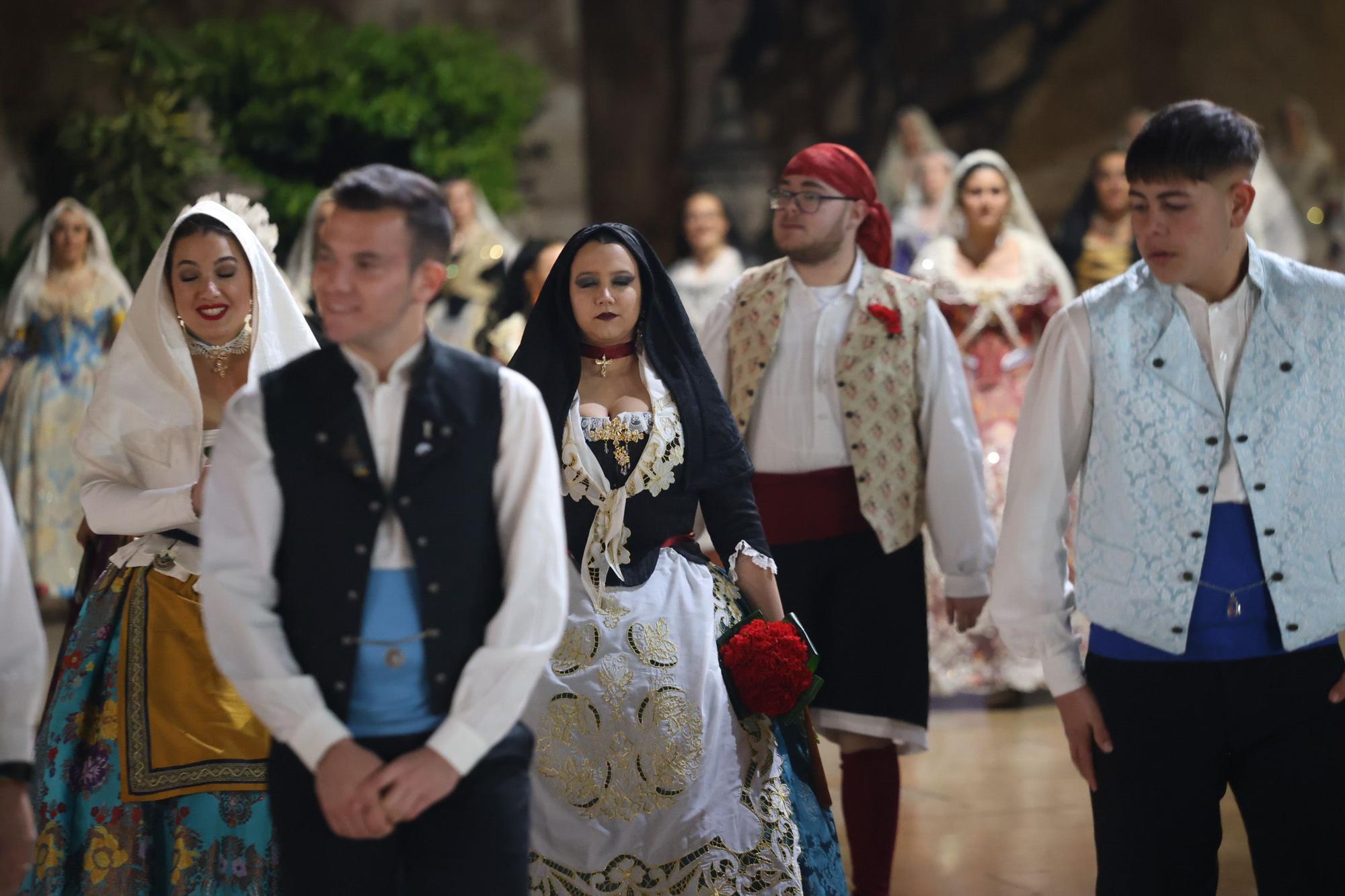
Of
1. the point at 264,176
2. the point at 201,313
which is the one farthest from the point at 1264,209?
the point at 201,313

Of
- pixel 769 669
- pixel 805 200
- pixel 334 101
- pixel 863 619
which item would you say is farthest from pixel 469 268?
pixel 769 669

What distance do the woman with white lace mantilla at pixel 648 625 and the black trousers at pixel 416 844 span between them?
101 centimetres

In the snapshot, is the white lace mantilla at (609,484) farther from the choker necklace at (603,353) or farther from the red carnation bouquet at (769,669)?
the red carnation bouquet at (769,669)

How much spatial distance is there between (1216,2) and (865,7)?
2850 millimetres

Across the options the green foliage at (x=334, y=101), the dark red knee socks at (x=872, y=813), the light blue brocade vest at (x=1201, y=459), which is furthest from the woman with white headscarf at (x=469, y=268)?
the light blue brocade vest at (x=1201, y=459)

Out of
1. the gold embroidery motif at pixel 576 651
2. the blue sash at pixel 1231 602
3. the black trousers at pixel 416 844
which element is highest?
the blue sash at pixel 1231 602

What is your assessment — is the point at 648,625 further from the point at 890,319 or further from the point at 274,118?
the point at 274,118

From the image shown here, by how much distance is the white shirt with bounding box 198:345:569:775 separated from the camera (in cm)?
251

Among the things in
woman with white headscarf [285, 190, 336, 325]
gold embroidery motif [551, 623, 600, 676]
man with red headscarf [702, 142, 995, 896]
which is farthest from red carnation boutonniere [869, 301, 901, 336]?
woman with white headscarf [285, 190, 336, 325]

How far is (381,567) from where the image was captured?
259 centimetres

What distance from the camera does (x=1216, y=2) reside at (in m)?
13.4

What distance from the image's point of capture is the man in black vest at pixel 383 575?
8.35 feet

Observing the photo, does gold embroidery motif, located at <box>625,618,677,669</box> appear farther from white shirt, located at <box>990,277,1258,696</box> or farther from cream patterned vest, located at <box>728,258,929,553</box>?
cream patterned vest, located at <box>728,258,929,553</box>

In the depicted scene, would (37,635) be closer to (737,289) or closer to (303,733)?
(303,733)
